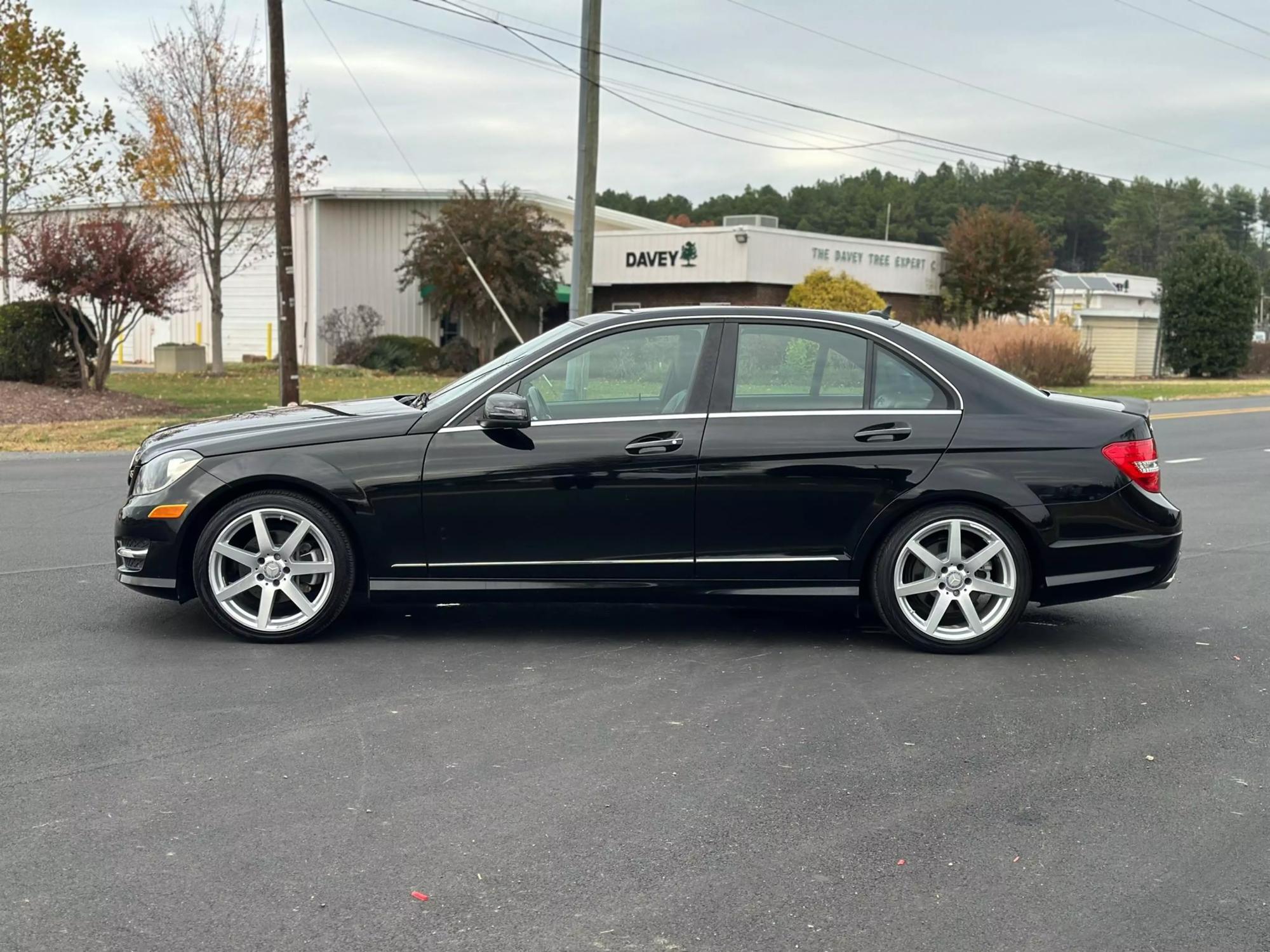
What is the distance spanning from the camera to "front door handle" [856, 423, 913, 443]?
254 inches

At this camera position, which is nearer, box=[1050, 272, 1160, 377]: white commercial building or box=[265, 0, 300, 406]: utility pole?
box=[265, 0, 300, 406]: utility pole

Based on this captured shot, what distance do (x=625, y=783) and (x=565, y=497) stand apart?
1982mm

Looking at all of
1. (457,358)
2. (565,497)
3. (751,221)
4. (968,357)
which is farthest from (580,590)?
(751,221)

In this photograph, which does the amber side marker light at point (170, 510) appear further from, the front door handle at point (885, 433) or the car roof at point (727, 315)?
the front door handle at point (885, 433)

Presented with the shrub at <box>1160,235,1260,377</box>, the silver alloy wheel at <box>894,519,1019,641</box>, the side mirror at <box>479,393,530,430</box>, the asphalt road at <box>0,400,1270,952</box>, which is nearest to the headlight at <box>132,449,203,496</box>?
the asphalt road at <box>0,400,1270,952</box>

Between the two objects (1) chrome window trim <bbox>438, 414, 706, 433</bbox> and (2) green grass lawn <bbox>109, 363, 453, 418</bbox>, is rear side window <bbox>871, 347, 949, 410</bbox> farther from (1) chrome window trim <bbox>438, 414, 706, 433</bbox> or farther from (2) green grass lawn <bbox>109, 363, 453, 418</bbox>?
(2) green grass lawn <bbox>109, 363, 453, 418</bbox>

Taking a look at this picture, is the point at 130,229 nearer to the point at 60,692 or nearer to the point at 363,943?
the point at 60,692

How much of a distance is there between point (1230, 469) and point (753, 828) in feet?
42.5

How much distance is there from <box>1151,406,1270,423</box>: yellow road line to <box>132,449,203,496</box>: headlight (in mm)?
20459

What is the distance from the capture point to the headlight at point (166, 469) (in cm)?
639

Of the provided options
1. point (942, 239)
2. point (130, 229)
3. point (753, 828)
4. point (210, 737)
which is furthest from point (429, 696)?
point (942, 239)

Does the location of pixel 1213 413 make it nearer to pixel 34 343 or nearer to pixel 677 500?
pixel 34 343

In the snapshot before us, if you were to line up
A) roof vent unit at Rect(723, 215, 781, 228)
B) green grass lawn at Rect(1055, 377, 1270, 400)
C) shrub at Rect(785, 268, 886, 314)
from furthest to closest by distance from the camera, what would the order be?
roof vent unit at Rect(723, 215, 781, 228) < shrub at Rect(785, 268, 886, 314) < green grass lawn at Rect(1055, 377, 1270, 400)

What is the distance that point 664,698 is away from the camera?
5.67 meters
